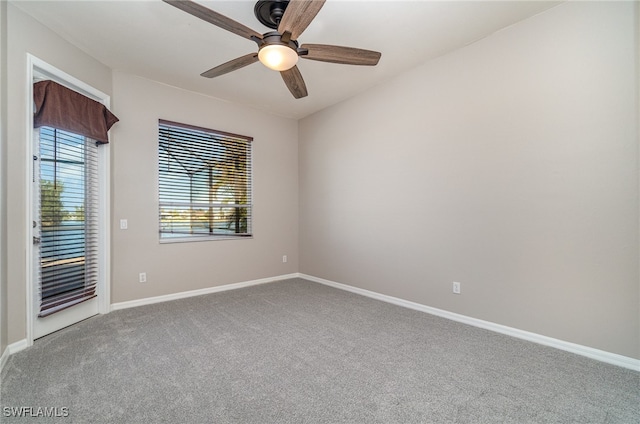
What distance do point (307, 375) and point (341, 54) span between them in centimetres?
237

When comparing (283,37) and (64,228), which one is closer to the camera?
(283,37)

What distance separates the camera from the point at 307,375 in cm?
203

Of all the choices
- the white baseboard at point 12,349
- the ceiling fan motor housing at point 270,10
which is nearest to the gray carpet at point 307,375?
the white baseboard at point 12,349

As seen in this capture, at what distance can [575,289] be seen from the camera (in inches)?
92.0

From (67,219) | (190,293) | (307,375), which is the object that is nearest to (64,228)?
(67,219)

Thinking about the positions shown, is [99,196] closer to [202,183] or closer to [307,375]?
[202,183]

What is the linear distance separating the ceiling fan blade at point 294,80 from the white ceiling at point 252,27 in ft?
1.64

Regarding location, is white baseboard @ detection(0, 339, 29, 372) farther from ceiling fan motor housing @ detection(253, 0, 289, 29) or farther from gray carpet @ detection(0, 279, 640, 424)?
ceiling fan motor housing @ detection(253, 0, 289, 29)

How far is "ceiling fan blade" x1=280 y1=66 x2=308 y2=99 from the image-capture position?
7.84 feet

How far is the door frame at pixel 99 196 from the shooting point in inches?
95.8

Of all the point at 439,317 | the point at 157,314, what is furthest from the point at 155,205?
the point at 439,317

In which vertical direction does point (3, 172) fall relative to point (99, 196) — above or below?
above

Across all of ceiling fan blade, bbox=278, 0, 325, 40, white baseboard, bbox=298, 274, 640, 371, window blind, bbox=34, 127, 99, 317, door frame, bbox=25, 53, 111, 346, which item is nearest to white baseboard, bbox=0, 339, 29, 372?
door frame, bbox=25, 53, 111, 346

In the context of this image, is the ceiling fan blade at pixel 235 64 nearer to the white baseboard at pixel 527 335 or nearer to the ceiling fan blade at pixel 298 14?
the ceiling fan blade at pixel 298 14
